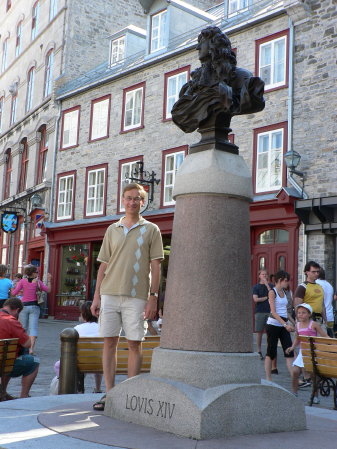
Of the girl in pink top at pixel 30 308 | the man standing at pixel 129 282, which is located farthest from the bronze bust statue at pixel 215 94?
the girl in pink top at pixel 30 308

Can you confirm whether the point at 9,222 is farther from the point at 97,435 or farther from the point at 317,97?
the point at 97,435

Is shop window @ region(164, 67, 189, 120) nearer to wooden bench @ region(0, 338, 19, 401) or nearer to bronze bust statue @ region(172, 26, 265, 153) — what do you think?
wooden bench @ region(0, 338, 19, 401)

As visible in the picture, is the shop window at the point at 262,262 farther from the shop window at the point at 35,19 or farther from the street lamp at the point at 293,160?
the shop window at the point at 35,19

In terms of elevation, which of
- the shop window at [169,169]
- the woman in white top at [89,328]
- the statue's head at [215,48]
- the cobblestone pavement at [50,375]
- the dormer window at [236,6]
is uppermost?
the dormer window at [236,6]

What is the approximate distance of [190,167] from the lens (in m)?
4.93

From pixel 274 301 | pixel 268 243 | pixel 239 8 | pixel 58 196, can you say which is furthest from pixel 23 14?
pixel 274 301

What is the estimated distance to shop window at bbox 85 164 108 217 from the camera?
22.5m

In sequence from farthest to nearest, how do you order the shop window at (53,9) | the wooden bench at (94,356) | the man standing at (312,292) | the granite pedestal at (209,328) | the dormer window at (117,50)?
1. the shop window at (53,9)
2. the dormer window at (117,50)
3. the man standing at (312,292)
4. the wooden bench at (94,356)
5. the granite pedestal at (209,328)

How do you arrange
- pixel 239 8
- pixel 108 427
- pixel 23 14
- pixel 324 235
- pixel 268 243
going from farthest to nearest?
pixel 23 14, pixel 239 8, pixel 268 243, pixel 324 235, pixel 108 427

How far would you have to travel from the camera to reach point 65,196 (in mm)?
24438

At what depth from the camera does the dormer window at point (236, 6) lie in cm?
1888

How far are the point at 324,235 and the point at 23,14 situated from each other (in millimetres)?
23198

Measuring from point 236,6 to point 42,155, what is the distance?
1161 cm

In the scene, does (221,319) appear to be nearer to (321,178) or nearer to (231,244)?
Answer: (231,244)
